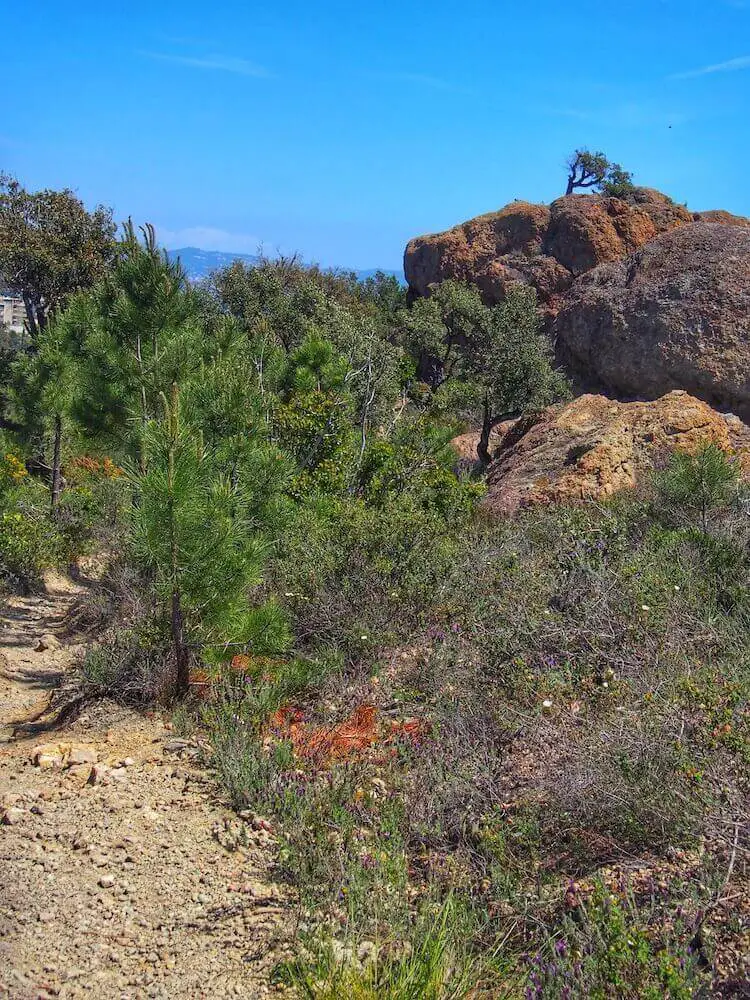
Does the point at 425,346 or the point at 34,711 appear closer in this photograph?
the point at 34,711

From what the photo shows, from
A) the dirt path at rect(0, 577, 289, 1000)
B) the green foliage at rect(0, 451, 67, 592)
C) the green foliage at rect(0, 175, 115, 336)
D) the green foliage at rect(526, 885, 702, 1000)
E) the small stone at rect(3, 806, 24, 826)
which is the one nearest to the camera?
the green foliage at rect(526, 885, 702, 1000)

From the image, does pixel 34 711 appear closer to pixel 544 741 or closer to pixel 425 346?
pixel 544 741

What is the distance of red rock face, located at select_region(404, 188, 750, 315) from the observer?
77.9 feet

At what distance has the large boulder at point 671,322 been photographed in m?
13.7

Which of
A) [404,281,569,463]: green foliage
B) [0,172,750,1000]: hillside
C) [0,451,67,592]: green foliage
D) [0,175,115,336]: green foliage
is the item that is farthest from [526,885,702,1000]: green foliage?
[0,175,115,336]: green foliage

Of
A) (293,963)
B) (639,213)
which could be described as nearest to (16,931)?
(293,963)

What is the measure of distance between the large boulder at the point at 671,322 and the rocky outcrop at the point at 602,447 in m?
3.19

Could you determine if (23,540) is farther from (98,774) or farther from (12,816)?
(12,816)

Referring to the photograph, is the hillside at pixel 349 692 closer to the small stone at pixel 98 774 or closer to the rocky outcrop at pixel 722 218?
the small stone at pixel 98 774

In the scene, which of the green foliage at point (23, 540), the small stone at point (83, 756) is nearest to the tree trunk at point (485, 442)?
the green foliage at point (23, 540)

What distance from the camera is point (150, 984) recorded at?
3.02 m

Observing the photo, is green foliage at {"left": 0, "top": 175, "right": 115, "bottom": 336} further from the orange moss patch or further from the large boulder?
the orange moss patch

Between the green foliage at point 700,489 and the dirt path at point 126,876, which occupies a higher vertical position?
the green foliage at point 700,489

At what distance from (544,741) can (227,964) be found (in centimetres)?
173
